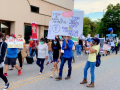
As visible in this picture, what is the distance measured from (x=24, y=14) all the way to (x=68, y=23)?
37.1 feet

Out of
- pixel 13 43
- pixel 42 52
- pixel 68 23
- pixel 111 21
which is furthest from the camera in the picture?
pixel 111 21

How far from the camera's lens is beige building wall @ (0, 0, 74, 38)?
14789mm

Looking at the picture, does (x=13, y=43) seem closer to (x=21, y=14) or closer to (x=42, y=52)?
(x=42, y=52)

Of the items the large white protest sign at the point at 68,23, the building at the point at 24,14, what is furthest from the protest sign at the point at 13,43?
the building at the point at 24,14

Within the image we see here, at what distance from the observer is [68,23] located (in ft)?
21.6

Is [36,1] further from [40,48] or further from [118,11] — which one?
[118,11]

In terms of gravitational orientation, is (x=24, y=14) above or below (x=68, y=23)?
above

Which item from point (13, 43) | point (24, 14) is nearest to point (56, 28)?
point (13, 43)

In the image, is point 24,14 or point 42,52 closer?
point 42,52

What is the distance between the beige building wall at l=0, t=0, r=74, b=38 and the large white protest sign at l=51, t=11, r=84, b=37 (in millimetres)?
9367

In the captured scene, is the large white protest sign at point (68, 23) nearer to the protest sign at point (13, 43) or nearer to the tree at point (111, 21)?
the protest sign at point (13, 43)

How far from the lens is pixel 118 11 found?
37.1 meters

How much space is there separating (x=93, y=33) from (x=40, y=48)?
50.0 m

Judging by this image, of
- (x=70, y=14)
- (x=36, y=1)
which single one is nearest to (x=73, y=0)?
(x=36, y=1)
